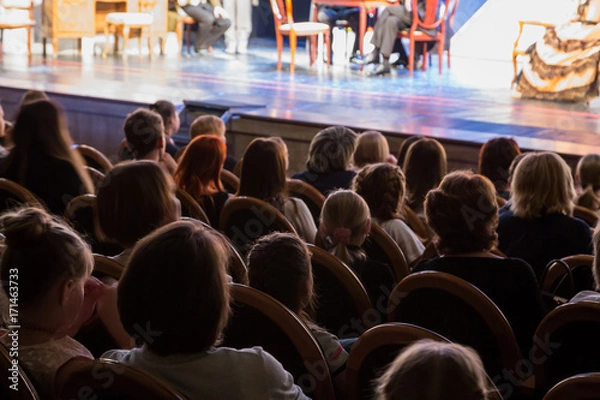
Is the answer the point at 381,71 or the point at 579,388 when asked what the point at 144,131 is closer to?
the point at 579,388

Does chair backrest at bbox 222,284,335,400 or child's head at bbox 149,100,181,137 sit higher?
child's head at bbox 149,100,181,137

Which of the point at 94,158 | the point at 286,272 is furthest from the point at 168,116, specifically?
the point at 286,272

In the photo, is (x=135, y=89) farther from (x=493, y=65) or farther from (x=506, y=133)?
(x=493, y=65)

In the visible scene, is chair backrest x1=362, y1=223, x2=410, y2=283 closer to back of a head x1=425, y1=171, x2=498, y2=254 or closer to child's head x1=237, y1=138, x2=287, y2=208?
back of a head x1=425, y1=171, x2=498, y2=254

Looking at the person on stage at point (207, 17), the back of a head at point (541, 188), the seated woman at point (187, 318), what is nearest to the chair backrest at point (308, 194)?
the back of a head at point (541, 188)

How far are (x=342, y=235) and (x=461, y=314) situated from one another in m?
0.59

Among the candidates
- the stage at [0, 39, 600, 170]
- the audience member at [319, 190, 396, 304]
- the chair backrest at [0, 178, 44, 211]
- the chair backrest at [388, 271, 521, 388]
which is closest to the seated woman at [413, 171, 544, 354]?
the audience member at [319, 190, 396, 304]

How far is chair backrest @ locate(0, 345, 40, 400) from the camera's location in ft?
4.24

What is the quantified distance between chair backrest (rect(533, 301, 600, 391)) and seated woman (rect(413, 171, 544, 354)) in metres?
0.28

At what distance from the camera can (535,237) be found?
105 inches

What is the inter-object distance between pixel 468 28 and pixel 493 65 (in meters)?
0.80

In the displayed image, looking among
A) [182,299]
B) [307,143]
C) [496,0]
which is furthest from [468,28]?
[182,299]

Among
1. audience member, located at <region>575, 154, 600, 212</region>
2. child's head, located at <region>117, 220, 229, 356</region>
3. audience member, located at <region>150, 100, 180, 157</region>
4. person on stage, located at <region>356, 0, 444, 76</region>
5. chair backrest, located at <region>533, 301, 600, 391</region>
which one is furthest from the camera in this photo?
person on stage, located at <region>356, 0, 444, 76</region>

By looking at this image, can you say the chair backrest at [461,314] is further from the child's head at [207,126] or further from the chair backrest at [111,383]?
the child's head at [207,126]
